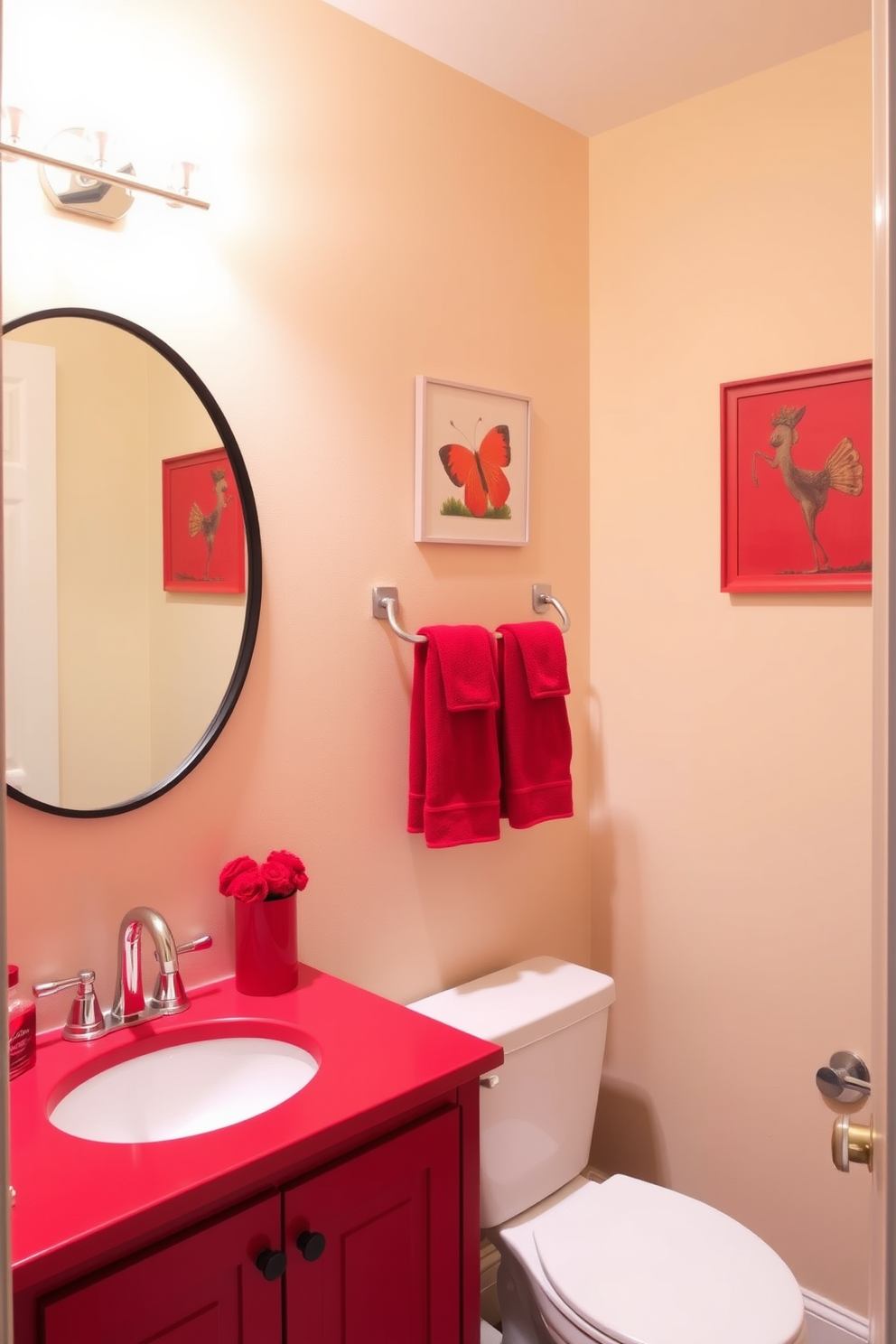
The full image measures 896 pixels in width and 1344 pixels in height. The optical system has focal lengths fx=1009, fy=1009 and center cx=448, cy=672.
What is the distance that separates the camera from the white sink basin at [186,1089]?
1.38 metres

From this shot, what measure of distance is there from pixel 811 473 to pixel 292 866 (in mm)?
1227

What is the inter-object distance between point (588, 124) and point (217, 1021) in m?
2.01

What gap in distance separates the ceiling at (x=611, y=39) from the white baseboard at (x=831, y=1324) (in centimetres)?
242

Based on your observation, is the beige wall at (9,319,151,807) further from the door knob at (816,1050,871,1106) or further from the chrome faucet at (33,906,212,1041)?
the door knob at (816,1050,871,1106)

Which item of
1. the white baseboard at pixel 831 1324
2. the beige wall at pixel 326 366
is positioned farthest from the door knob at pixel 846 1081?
the beige wall at pixel 326 366

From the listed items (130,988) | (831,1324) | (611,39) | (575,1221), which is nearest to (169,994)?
(130,988)

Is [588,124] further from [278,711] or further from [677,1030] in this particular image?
[677,1030]

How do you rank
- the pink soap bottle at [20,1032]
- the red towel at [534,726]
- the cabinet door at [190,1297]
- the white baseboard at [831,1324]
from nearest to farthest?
the cabinet door at [190,1297], the pink soap bottle at [20,1032], the white baseboard at [831,1324], the red towel at [534,726]

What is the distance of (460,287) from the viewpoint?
204 cm

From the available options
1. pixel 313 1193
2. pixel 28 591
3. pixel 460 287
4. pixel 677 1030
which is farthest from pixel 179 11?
pixel 677 1030

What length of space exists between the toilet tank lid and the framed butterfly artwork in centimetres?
89

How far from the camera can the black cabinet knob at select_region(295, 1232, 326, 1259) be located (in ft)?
3.99

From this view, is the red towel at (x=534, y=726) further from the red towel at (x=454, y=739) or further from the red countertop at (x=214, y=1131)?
the red countertop at (x=214, y=1131)

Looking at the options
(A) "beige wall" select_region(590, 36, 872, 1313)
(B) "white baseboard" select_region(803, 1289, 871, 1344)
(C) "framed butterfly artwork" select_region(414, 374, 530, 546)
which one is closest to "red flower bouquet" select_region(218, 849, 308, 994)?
(C) "framed butterfly artwork" select_region(414, 374, 530, 546)
